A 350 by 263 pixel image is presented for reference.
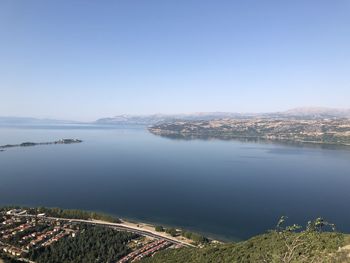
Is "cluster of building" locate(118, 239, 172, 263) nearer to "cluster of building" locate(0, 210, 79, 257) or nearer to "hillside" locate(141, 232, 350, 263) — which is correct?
"hillside" locate(141, 232, 350, 263)

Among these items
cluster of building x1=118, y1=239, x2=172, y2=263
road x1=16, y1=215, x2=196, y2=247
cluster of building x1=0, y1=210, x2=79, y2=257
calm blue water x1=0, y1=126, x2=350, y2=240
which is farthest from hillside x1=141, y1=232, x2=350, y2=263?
cluster of building x1=0, y1=210, x2=79, y2=257

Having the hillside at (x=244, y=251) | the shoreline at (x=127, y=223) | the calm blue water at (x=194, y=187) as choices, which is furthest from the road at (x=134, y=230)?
the hillside at (x=244, y=251)

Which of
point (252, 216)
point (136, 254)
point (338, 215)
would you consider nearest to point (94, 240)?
point (136, 254)

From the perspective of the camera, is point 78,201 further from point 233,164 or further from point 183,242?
point 233,164

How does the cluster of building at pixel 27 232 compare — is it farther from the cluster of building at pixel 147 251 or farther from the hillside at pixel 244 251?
the hillside at pixel 244 251

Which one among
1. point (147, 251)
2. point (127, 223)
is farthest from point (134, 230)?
point (147, 251)
